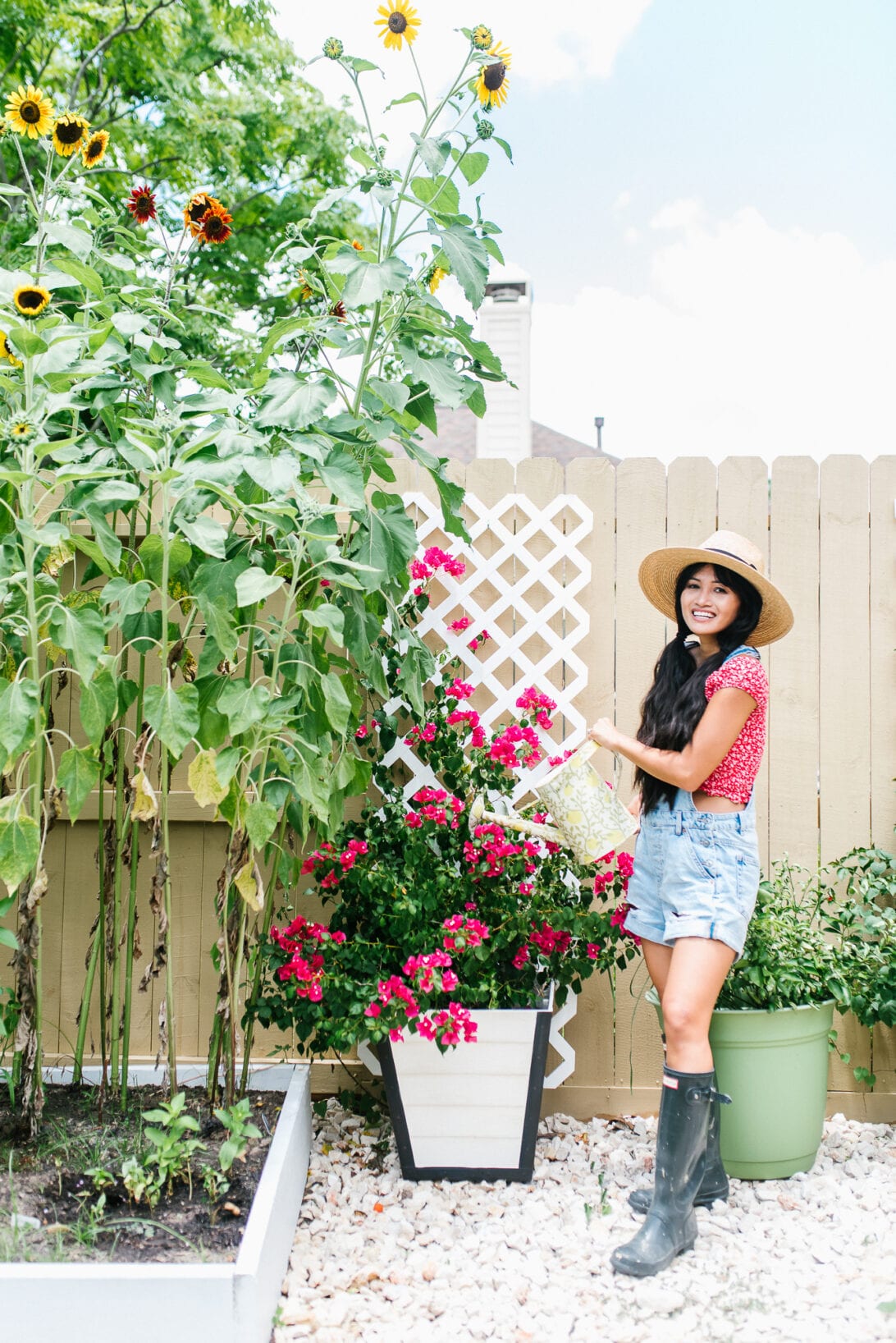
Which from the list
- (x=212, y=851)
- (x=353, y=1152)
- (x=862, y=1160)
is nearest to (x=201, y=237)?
(x=212, y=851)

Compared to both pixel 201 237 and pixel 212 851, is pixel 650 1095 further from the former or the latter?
pixel 201 237

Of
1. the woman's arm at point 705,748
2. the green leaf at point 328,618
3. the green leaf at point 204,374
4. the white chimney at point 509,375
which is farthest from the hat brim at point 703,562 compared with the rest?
the white chimney at point 509,375

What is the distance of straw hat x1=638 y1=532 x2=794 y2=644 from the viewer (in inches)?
81.2

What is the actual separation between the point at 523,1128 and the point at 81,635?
1433 mm

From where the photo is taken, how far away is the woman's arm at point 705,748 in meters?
1.96

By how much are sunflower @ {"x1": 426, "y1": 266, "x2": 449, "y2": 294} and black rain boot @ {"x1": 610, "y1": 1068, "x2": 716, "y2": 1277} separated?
1691 millimetres

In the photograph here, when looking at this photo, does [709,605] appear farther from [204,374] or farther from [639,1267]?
[639,1267]

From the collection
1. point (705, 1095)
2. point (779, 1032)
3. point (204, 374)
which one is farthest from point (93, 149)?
point (779, 1032)

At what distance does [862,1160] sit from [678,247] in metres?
25.4

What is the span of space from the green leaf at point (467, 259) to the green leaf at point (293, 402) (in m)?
0.32

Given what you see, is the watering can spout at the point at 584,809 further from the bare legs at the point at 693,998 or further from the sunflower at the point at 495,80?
the sunflower at the point at 495,80

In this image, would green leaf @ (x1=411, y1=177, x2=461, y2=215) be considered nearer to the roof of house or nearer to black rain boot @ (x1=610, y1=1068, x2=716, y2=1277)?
black rain boot @ (x1=610, y1=1068, x2=716, y2=1277)

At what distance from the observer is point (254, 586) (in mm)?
1679

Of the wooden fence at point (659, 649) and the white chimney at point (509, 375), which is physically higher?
the white chimney at point (509, 375)
